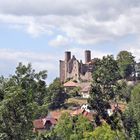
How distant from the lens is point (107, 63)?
88.2 metres

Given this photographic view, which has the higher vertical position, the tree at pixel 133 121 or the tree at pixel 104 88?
→ the tree at pixel 104 88

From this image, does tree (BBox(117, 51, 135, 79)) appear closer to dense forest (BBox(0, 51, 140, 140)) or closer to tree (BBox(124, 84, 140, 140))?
dense forest (BBox(0, 51, 140, 140))

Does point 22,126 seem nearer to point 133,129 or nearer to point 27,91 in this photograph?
point 27,91

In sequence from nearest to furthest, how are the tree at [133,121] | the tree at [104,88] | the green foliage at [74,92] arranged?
the tree at [133,121], the tree at [104,88], the green foliage at [74,92]

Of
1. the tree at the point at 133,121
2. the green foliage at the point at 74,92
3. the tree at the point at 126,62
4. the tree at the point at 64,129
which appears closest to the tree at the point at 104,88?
the tree at the point at 133,121

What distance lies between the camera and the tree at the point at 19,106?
3766cm

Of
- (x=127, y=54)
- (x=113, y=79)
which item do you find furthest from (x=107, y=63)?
(x=127, y=54)

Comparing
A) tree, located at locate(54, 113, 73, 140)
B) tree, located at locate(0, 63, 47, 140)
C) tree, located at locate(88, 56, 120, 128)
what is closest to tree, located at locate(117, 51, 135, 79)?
tree, located at locate(88, 56, 120, 128)

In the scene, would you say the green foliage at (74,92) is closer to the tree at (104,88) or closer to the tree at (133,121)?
the tree at (133,121)

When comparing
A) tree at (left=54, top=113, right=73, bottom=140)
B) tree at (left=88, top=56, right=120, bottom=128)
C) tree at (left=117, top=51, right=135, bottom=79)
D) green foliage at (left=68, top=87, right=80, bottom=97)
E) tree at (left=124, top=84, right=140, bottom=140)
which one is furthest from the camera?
tree at (left=117, top=51, right=135, bottom=79)

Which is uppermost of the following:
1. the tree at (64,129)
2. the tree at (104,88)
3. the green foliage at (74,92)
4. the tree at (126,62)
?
the tree at (126,62)

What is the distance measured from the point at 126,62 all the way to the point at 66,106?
2879 centimetres

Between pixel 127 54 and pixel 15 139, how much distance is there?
131882 mm

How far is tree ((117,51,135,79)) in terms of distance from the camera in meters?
165
